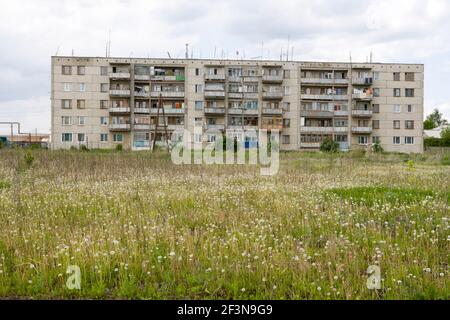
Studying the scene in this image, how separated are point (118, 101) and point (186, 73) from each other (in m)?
12.8

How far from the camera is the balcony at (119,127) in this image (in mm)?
72812

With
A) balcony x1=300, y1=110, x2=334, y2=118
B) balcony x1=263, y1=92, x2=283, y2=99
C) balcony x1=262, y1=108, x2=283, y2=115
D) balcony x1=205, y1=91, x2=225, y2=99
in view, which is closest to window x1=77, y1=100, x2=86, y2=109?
balcony x1=205, y1=91, x2=225, y2=99

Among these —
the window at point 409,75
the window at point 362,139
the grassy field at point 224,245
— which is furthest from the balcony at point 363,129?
the grassy field at point 224,245

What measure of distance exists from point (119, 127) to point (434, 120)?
118m

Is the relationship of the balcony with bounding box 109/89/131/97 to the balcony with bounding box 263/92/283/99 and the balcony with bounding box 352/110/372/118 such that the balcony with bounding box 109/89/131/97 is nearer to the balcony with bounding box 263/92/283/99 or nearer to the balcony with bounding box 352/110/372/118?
the balcony with bounding box 263/92/283/99

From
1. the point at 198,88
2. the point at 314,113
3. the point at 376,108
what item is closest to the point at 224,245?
the point at 198,88

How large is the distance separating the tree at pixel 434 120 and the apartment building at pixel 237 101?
75556mm

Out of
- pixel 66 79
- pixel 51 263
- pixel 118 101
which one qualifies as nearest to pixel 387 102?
pixel 118 101

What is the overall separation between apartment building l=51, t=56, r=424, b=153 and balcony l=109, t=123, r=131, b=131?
171mm

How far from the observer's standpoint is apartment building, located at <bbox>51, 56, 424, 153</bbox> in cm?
7338

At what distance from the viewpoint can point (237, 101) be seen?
75750 mm

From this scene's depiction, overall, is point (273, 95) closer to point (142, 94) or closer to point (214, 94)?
point (214, 94)

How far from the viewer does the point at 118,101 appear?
7425 centimetres

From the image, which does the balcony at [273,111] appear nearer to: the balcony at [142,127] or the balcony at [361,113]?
the balcony at [361,113]
